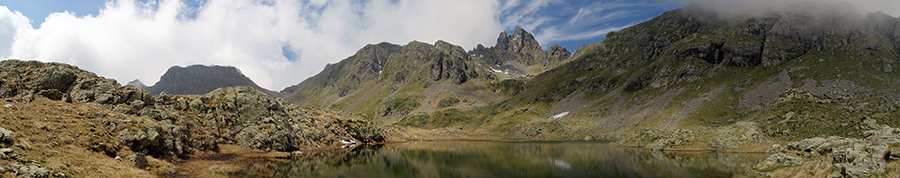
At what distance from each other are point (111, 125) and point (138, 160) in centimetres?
910

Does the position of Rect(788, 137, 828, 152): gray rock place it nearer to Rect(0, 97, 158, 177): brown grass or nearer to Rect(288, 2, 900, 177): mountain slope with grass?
Rect(288, 2, 900, 177): mountain slope with grass

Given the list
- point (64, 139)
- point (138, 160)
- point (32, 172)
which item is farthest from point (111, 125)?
point (32, 172)

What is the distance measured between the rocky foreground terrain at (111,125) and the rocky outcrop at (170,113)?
0.11m

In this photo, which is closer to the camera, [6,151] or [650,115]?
[6,151]

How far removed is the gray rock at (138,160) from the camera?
113 feet

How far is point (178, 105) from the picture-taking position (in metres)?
59.3

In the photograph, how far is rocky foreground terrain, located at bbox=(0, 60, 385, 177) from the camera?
→ 27.8 meters

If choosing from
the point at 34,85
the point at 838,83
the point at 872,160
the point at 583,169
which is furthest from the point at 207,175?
the point at 838,83

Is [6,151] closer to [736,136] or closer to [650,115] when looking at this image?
[736,136]

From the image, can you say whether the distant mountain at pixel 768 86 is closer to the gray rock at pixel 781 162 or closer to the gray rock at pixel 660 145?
the gray rock at pixel 660 145

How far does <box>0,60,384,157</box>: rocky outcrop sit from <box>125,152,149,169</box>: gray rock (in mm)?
1919

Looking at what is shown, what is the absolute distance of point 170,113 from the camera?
178 ft

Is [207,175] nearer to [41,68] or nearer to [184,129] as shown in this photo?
[184,129]

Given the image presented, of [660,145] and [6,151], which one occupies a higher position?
[6,151]
